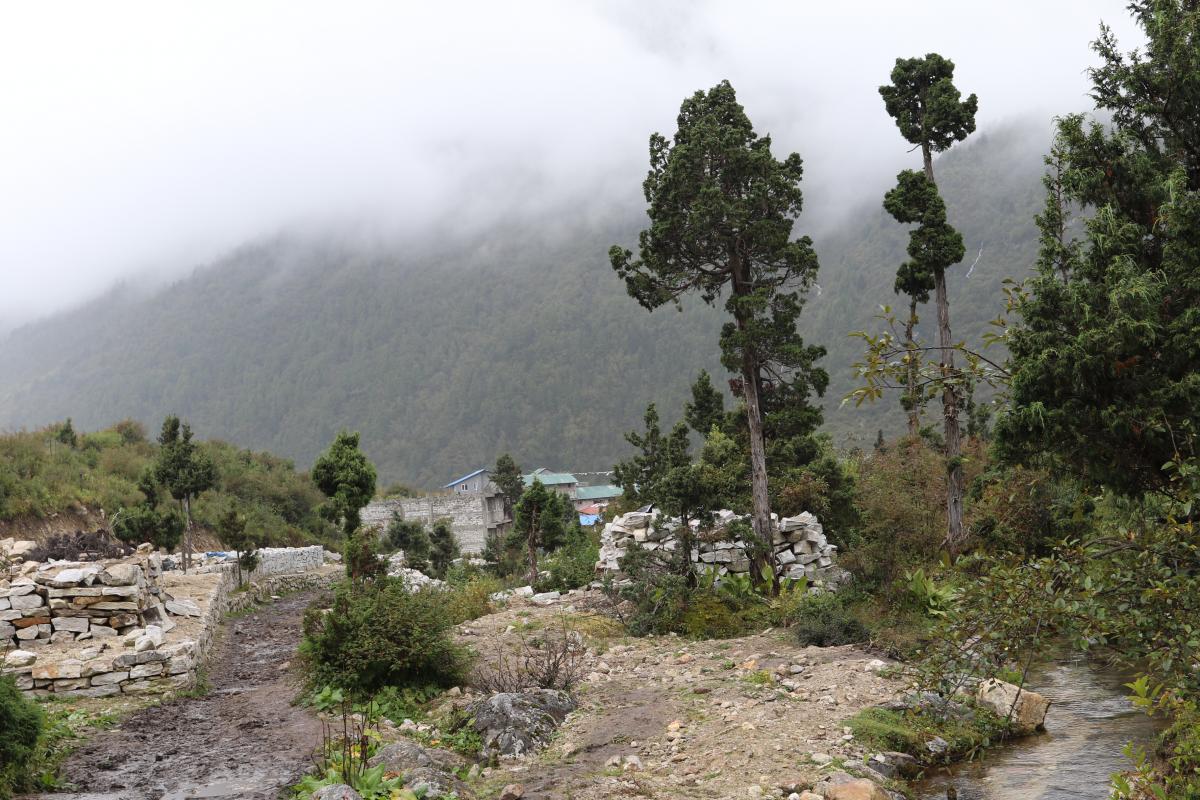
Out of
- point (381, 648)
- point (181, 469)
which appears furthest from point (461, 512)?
point (381, 648)

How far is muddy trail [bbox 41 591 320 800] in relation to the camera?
803cm

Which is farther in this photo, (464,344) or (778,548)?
(464,344)

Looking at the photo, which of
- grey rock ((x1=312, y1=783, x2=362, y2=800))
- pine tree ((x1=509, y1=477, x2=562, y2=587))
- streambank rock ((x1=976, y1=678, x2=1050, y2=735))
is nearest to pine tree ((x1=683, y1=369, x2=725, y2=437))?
pine tree ((x1=509, y1=477, x2=562, y2=587))

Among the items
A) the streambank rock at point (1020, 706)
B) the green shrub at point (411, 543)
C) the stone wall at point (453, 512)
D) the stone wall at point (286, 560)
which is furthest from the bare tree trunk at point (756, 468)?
the stone wall at point (453, 512)

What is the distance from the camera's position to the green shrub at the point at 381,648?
37.6 ft

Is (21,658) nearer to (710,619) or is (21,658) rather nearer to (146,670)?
(146,670)

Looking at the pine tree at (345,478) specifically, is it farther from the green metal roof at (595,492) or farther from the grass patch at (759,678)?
the green metal roof at (595,492)

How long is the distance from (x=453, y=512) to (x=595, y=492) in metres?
24.5

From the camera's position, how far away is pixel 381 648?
37.4 feet

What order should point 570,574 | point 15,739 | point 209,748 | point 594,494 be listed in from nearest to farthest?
point 15,739
point 209,748
point 570,574
point 594,494

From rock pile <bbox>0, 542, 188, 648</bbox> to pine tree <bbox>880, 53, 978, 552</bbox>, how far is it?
1639cm

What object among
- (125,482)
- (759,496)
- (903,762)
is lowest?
(903,762)

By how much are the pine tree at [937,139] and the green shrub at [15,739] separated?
16.3m

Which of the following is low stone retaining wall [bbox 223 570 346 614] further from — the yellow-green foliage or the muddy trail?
the muddy trail
